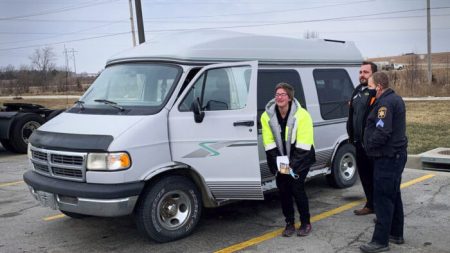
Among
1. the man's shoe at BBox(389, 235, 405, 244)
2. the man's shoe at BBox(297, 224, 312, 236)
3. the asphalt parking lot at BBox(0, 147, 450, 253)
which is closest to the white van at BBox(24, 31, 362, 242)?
the asphalt parking lot at BBox(0, 147, 450, 253)

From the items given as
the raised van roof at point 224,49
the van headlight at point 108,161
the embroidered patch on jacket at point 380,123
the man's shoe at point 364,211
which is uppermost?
the raised van roof at point 224,49

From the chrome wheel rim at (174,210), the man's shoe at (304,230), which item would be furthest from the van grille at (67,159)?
the man's shoe at (304,230)

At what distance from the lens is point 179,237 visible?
5.50 meters

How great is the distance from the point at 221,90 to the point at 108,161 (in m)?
1.60

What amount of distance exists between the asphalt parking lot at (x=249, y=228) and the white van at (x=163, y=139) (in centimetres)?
40

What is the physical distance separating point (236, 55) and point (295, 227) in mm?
2228

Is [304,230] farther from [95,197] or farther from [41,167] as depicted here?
[41,167]

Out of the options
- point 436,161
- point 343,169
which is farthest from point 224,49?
point 436,161

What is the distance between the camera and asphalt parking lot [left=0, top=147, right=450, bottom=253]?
5289 millimetres

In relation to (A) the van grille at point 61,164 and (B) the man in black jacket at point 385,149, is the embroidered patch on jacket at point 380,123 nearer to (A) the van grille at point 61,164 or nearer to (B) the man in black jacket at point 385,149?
(B) the man in black jacket at point 385,149

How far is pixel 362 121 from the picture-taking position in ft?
18.7

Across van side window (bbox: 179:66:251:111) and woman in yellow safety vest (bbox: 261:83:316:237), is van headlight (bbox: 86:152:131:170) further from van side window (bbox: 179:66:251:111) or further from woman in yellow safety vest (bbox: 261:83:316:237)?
woman in yellow safety vest (bbox: 261:83:316:237)

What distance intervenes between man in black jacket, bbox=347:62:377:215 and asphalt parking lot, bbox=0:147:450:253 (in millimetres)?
423

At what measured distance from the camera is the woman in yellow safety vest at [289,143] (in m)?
5.23
